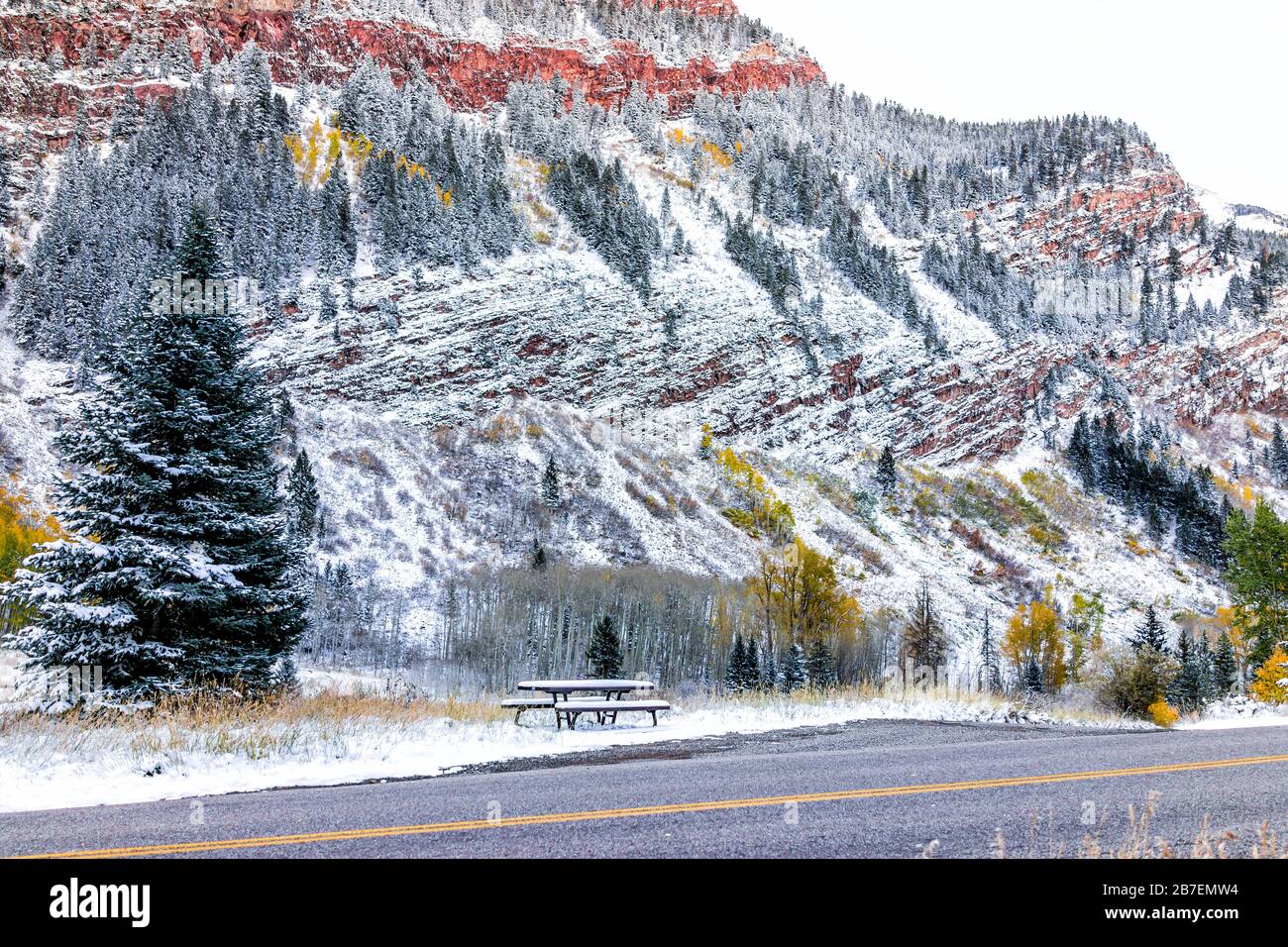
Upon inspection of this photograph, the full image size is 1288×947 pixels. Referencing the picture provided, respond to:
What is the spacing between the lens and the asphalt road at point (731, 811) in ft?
17.6

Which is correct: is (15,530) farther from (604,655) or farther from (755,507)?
(755,507)

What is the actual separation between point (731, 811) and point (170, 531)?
1292cm

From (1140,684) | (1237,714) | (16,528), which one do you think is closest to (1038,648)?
(1140,684)

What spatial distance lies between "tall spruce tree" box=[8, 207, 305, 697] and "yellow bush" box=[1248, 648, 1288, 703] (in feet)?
94.2

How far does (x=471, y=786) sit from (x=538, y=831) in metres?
2.76

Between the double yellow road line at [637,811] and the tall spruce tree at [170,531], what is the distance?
10376 mm

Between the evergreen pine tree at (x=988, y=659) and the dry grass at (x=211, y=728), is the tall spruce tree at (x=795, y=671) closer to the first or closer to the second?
the evergreen pine tree at (x=988, y=659)

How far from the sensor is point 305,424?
272 feet

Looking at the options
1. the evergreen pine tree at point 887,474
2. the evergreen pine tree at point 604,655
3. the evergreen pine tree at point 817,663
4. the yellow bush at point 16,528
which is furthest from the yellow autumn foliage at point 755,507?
the yellow bush at point 16,528

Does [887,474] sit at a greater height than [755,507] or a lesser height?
greater

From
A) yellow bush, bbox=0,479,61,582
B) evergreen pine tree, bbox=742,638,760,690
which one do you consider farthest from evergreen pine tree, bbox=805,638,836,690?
yellow bush, bbox=0,479,61,582

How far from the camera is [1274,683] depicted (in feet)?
97.8

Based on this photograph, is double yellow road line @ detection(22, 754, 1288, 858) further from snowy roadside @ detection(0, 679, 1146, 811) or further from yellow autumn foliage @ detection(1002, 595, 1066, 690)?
yellow autumn foliage @ detection(1002, 595, 1066, 690)
